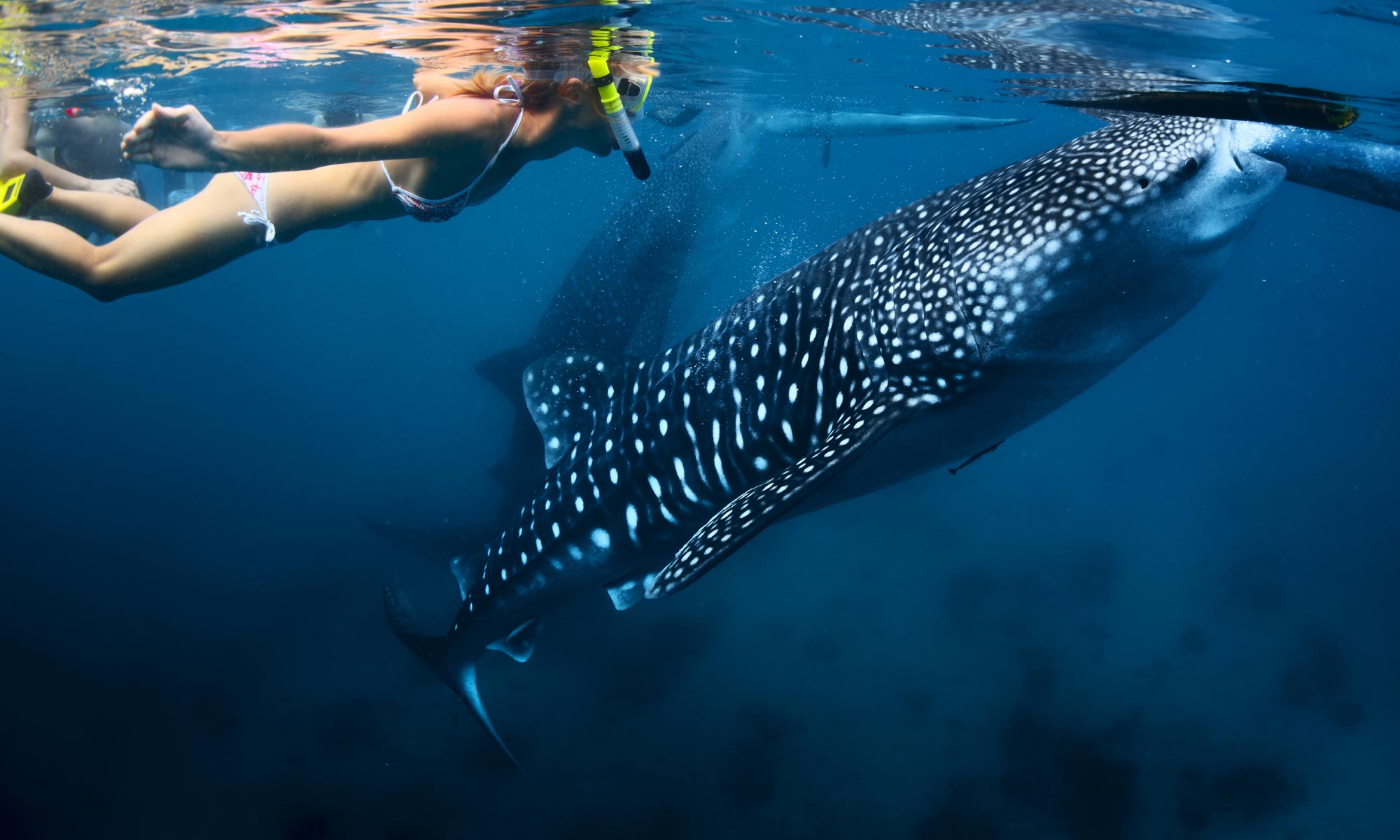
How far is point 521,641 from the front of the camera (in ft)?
17.8

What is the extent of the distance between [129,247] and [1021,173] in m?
5.08

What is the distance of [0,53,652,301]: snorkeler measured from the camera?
3789 millimetres

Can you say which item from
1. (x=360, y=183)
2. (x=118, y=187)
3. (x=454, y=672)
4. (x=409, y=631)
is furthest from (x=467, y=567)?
(x=118, y=187)

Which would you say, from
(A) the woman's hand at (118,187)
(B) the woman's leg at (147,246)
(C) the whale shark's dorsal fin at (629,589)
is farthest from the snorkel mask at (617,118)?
(A) the woman's hand at (118,187)

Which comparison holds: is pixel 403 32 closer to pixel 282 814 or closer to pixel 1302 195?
pixel 282 814

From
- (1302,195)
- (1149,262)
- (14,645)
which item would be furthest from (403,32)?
(1302,195)

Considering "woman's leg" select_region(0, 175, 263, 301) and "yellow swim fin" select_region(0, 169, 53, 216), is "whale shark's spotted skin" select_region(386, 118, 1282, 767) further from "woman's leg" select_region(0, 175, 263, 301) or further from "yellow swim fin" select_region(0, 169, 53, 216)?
"yellow swim fin" select_region(0, 169, 53, 216)

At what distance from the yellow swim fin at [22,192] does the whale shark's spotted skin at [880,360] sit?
3.23 m

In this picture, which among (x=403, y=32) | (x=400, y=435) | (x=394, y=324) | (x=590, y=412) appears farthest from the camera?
(x=394, y=324)

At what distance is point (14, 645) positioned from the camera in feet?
33.7

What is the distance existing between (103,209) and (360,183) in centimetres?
198

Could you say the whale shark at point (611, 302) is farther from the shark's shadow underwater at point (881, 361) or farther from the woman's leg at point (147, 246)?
the woman's leg at point (147, 246)

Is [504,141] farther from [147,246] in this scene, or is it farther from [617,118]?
[147,246]

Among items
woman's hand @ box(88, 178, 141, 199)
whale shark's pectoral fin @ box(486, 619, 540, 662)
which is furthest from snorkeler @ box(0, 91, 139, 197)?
whale shark's pectoral fin @ box(486, 619, 540, 662)
